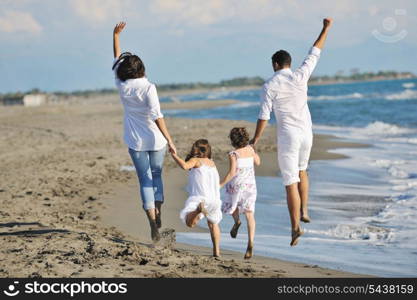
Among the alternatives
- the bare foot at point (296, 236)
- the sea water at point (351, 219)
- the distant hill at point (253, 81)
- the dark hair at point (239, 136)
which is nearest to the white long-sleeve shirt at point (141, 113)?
the dark hair at point (239, 136)

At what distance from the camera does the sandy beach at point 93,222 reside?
535 cm

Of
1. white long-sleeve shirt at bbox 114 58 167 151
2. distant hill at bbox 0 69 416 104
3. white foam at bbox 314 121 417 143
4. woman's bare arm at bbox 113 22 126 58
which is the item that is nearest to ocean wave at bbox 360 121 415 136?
white foam at bbox 314 121 417 143

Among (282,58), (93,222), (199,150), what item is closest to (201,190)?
(199,150)

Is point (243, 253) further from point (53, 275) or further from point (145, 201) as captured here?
point (53, 275)

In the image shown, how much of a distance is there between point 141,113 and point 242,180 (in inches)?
51.8

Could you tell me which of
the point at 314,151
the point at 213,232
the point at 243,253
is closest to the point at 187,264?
the point at 213,232

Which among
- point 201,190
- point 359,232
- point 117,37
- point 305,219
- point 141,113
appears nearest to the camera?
point 201,190

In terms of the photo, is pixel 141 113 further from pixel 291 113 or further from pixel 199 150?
pixel 291 113

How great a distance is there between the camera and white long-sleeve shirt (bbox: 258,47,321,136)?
5.96m

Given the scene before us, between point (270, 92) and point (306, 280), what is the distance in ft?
6.52

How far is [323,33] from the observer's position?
634 cm

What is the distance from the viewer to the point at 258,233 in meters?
7.49

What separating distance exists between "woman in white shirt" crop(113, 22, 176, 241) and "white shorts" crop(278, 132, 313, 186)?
119cm

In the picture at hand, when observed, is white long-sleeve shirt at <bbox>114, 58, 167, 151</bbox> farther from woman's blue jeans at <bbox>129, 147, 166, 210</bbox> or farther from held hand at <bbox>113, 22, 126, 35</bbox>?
held hand at <bbox>113, 22, 126, 35</bbox>
